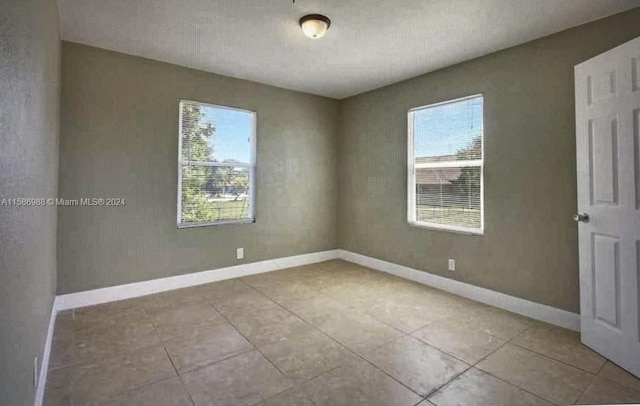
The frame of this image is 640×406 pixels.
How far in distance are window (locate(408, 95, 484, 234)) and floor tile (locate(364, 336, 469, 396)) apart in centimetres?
161

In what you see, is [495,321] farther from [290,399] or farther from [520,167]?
[290,399]

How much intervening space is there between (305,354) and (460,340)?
1227mm

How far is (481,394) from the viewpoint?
6.11 ft

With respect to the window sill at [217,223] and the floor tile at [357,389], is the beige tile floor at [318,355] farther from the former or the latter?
the window sill at [217,223]

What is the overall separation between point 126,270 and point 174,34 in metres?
2.41

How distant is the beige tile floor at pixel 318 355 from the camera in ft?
6.07

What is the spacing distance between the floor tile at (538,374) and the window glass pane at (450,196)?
1483 mm

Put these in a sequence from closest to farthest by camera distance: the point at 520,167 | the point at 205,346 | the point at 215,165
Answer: the point at 205,346, the point at 520,167, the point at 215,165

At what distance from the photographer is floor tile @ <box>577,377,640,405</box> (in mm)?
1792

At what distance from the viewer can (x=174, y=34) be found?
2.92 meters

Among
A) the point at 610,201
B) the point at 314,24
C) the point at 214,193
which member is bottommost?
the point at 610,201

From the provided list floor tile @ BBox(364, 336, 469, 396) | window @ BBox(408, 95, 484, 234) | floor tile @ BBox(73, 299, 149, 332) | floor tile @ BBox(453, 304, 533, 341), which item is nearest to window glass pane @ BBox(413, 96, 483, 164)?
window @ BBox(408, 95, 484, 234)

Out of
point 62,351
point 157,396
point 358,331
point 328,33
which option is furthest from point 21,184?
point 328,33

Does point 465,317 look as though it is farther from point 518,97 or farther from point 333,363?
point 518,97
